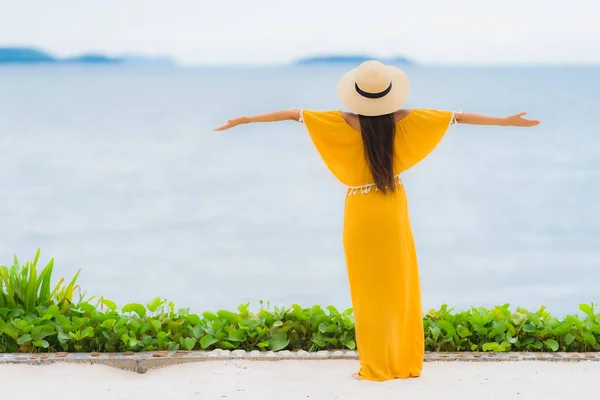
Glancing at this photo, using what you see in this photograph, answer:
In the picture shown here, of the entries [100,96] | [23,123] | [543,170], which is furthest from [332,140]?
[100,96]

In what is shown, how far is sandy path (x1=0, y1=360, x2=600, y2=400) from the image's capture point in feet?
15.8

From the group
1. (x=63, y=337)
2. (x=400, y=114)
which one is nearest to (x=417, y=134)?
(x=400, y=114)

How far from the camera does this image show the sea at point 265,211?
468 inches

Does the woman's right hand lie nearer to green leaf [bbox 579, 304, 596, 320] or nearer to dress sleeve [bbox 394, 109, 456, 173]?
dress sleeve [bbox 394, 109, 456, 173]

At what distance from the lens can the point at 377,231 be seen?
4.98 metres

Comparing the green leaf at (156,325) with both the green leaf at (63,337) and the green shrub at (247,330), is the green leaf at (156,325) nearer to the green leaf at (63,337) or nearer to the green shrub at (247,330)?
the green shrub at (247,330)

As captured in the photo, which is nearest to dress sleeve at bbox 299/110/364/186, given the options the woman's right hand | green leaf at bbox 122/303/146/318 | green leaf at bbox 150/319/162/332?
the woman's right hand

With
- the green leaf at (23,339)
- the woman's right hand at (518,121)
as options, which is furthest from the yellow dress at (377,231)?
the green leaf at (23,339)

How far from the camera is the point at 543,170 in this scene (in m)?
19.8

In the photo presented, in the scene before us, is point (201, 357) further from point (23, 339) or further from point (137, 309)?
point (23, 339)

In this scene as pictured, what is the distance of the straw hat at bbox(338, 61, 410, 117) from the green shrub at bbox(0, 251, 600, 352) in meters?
1.28

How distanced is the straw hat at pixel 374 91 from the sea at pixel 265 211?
16.3 inches

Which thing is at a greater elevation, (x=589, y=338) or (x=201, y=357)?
(x=589, y=338)

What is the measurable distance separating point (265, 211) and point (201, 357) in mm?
10659
